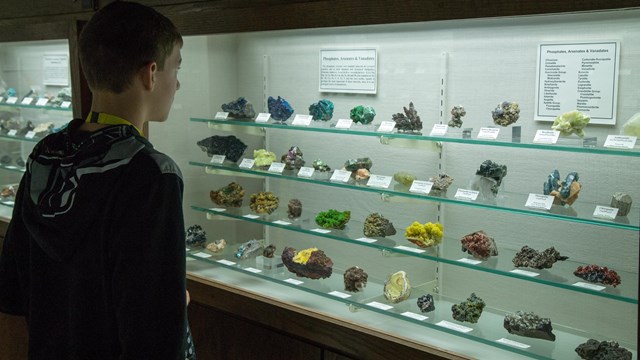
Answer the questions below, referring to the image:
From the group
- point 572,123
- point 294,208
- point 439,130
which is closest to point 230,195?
point 294,208

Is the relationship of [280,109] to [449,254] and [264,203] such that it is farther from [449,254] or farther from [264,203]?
[449,254]

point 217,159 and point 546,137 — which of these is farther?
point 217,159

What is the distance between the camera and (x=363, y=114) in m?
2.94

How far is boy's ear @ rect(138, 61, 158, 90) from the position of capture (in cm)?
173

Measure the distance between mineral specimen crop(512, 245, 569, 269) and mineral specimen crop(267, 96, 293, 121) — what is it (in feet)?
3.99

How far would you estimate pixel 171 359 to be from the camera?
1629 mm

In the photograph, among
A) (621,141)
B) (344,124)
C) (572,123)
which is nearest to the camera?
(621,141)

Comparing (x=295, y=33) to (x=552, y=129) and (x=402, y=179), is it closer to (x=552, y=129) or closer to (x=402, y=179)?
(x=402, y=179)

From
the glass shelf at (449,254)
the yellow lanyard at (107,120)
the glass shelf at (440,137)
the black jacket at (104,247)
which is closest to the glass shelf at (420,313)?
the glass shelf at (449,254)

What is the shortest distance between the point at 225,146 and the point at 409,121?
1022mm

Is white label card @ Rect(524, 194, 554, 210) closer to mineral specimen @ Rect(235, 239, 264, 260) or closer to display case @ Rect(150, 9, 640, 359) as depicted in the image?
display case @ Rect(150, 9, 640, 359)

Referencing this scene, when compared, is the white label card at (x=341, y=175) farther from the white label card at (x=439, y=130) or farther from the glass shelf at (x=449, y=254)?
the white label card at (x=439, y=130)

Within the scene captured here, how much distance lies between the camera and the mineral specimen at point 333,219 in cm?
304

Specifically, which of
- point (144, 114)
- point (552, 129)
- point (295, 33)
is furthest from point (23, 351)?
point (552, 129)
